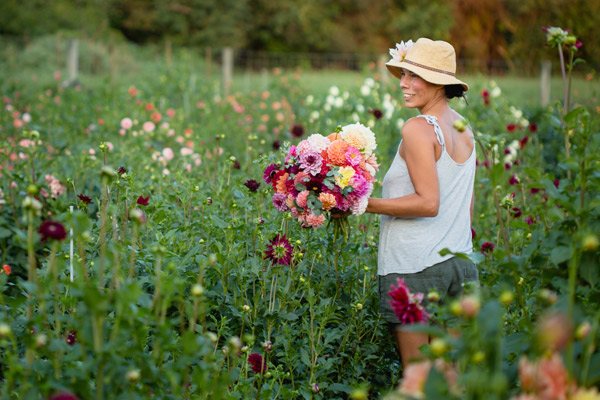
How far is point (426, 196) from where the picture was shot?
2.19 m

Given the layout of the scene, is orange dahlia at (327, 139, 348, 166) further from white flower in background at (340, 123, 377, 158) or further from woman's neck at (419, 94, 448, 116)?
woman's neck at (419, 94, 448, 116)

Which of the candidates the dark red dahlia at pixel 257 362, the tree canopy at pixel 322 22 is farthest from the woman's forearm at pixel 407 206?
the tree canopy at pixel 322 22

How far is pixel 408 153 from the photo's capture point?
2217mm

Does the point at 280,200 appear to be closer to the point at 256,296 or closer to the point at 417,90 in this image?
the point at 256,296

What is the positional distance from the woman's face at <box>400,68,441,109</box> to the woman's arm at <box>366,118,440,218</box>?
0.55 ft

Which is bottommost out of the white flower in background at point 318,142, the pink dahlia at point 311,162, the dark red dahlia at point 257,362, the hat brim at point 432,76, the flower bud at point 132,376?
the dark red dahlia at point 257,362

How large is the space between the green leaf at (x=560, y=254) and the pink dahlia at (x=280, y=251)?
3.24 ft

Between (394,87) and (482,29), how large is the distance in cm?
2295

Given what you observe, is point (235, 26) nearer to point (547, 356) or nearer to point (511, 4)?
point (511, 4)

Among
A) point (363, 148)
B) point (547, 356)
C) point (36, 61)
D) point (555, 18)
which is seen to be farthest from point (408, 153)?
point (555, 18)

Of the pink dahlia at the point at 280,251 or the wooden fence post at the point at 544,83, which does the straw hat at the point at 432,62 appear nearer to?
the pink dahlia at the point at 280,251

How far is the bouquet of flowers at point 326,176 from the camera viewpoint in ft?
7.22

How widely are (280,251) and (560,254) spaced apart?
1.01 m

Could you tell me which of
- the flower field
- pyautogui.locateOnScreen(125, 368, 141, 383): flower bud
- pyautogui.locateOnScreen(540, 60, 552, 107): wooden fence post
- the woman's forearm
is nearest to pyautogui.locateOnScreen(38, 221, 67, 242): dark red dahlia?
the flower field
